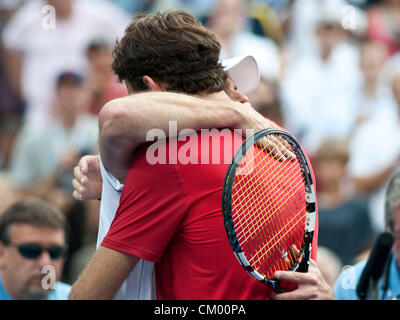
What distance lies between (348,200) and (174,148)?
366cm

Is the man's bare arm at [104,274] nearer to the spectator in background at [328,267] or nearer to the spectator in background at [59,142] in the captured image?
the spectator in background at [328,267]

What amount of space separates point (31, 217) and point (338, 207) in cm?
265

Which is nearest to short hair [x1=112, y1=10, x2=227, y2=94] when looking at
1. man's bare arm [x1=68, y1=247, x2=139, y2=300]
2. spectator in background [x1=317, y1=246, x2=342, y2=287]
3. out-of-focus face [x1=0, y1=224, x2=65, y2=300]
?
man's bare arm [x1=68, y1=247, x2=139, y2=300]

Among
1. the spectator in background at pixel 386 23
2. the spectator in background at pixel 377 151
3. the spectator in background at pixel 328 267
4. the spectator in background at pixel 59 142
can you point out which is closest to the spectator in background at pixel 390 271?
the spectator in background at pixel 328 267

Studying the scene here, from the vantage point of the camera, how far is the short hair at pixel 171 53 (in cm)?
214

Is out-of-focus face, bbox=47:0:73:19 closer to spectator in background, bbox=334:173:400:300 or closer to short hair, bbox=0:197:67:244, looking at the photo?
short hair, bbox=0:197:67:244

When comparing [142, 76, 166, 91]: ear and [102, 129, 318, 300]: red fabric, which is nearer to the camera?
[102, 129, 318, 300]: red fabric

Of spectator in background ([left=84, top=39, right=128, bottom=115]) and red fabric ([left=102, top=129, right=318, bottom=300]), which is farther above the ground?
red fabric ([left=102, top=129, right=318, bottom=300])

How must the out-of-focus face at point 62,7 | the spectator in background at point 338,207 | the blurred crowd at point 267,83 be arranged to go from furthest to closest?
the out-of-focus face at point 62,7, the blurred crowd at point 267,83, the spectator in background at point 338,207

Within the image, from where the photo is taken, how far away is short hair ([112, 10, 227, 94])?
214cm

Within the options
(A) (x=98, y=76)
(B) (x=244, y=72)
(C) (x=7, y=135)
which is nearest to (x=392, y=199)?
(B) (x=244, y=72)

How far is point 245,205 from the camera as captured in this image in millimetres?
2105

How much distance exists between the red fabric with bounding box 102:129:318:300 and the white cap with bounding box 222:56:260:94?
47cm
